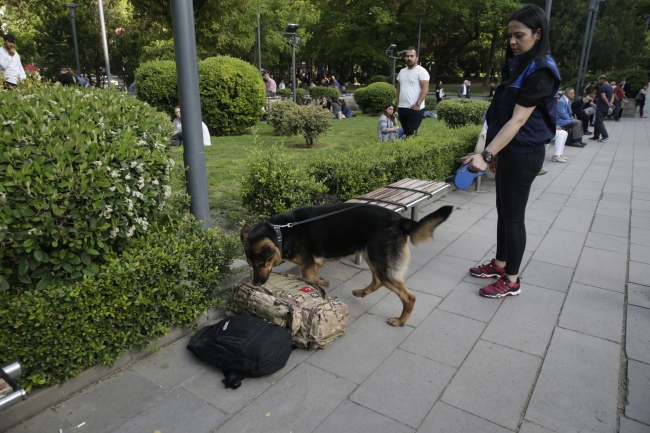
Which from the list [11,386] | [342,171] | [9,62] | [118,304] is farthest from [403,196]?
[9,62]

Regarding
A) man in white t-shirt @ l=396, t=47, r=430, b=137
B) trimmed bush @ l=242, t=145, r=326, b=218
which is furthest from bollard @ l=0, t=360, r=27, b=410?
man in white t-shirt @ l=396, t=47, r=430, b=137

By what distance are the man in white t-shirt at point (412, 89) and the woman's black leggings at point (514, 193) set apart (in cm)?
447

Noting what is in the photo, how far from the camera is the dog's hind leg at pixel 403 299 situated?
3.46 meters

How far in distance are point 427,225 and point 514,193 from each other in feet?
3.03

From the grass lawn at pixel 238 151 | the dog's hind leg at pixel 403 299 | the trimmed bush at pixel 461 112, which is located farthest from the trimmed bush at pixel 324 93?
the dog's hind leg at pixel 403 299

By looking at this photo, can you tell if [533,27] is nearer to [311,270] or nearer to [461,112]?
[311,270]

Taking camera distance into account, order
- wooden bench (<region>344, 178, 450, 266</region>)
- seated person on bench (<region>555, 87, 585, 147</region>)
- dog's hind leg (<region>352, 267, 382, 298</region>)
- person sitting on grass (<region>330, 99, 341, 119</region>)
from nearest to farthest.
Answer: dog's hind leg (<region>352, 267, 382, 298</region>)
wooden bench (<region>344, 178, 450, 266</region>)
seated person on bench (<region>555, 87, 585, 147</region>)
person sitting on grass (<region>330, 99, 341, 119</region>)

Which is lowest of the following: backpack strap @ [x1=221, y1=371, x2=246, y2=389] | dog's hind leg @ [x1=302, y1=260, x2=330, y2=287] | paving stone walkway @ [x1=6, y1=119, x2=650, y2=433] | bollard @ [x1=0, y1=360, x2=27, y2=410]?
paving stone walkway @ [x1=6, y1=119, x2=650, y2=433]

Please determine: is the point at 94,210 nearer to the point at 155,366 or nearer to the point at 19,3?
the point at 155,366

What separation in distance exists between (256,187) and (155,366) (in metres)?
2.41

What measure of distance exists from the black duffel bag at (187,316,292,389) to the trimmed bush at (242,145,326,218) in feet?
6.27

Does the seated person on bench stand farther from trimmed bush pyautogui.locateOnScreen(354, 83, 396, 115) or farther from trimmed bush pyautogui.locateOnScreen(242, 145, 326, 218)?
trimmed bush pyautogui.locateOnScreen(242, 145, 326, 218)

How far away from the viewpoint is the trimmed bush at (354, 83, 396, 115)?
19938mm

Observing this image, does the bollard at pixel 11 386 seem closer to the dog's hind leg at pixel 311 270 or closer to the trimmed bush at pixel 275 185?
the dog's hind leg at pixel 311 270
